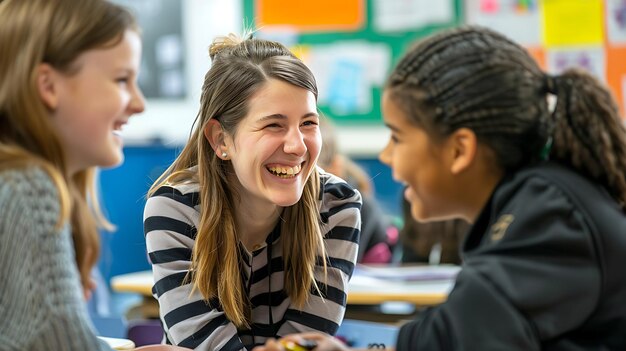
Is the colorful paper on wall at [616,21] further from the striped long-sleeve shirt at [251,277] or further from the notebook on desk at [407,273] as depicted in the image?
the striped long-sleeve shirt at [251,277]

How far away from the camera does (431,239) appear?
13.1ft

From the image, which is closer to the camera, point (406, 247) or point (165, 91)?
point (406, 247)

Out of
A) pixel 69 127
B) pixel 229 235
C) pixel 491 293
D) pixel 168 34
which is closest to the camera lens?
pixel 491 293

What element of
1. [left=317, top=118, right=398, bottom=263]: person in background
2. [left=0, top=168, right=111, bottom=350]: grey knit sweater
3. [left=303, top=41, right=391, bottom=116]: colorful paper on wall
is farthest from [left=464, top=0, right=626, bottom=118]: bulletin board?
[left=0, top=168, right=111, bottom=350]: grey knit sweater

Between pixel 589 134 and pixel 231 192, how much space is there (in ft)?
2.87

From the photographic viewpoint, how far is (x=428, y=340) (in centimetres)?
123

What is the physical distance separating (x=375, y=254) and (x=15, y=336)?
9.70 feet

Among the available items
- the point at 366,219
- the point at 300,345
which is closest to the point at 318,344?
the point at 300,345

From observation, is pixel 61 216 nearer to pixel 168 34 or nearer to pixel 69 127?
pixel 69 127

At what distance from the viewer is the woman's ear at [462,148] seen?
51.8 inches

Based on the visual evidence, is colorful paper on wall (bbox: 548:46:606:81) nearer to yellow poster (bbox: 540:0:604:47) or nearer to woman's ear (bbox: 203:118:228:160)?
yellow poster (bbox: 540:0:604:47)

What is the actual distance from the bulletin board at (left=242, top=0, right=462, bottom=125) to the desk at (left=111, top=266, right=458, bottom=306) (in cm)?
182

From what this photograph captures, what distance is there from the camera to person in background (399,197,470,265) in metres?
3.91

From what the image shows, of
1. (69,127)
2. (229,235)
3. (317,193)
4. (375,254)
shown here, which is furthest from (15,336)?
(375,254)
